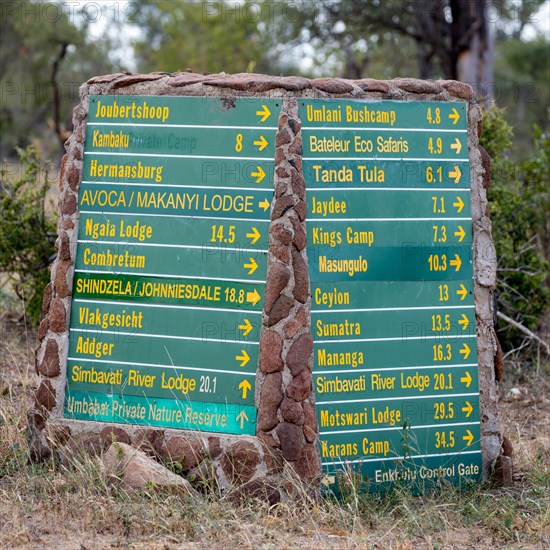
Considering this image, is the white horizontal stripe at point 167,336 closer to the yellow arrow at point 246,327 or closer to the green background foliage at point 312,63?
the yellow arrow at point 246,327

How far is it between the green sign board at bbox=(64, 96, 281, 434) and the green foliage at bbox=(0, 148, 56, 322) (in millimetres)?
2729

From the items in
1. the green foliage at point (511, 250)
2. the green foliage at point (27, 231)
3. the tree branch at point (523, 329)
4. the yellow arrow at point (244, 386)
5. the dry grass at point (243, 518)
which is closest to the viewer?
the dry grass at point (243, 518)

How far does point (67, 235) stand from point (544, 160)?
17.8ft

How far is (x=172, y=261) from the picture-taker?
4.89 metres

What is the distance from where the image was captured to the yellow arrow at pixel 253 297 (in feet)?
15.6

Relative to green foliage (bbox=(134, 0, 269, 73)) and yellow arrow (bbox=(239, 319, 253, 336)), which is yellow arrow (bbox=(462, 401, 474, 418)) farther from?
green foliage (bbox=(134, 0, 269, 73))

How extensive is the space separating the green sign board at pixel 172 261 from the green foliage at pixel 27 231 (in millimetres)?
2729

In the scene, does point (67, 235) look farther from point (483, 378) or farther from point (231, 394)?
point (483, 378)

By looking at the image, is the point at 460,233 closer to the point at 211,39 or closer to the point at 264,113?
the point at 264,113

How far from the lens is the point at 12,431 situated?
17.7 ft

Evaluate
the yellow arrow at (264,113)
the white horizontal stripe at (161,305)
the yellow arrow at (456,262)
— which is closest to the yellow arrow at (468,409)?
the yellow arrow at (456,262)

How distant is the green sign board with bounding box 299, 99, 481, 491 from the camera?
4.85 m

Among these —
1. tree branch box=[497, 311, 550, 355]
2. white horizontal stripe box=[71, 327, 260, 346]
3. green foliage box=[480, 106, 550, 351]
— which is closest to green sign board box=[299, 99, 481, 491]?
white horizontal stripe box=[71, 327, 260, 346]

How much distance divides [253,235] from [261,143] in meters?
0.52
